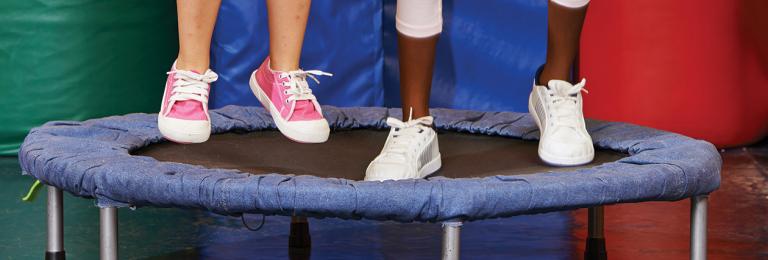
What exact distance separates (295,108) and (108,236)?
1.10 feet

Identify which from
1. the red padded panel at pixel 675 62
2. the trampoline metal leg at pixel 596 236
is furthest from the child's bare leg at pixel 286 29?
the red padded panel at pixel 675 62

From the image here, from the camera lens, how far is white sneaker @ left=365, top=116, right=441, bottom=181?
5.13 feet

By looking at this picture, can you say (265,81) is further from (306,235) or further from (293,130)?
(306,235)

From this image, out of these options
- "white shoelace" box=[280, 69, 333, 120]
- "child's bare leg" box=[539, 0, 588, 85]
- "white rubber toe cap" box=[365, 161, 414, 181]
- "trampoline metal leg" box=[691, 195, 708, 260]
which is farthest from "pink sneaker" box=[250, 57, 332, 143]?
"trampoline metal leg" box=[691, 195, 708, 260]

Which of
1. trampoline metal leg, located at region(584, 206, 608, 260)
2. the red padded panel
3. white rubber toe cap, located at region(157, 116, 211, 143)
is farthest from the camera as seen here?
the red padded panel

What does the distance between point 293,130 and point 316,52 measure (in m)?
1.26

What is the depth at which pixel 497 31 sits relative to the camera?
9.50 ft

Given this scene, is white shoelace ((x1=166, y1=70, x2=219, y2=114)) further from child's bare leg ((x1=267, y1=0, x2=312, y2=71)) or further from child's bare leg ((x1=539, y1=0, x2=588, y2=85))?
child's bare leg ((x1=539, y1=0, x2=588, y2=85))

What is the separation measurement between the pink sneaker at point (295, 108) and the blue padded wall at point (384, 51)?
44.9 inches

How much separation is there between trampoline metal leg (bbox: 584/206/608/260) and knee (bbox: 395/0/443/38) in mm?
Answer: 447

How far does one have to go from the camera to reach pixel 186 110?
1560mm

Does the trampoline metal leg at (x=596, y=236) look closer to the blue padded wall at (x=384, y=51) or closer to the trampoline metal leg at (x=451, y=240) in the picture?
the trampoline metal leg at (x=451, y=240)

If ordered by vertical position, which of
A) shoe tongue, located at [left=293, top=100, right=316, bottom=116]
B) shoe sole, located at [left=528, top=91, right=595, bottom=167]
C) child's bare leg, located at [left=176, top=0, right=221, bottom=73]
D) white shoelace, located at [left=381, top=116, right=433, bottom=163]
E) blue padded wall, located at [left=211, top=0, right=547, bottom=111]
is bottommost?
shoe sole, located at [left=528, top=91, right=595, bottom=167]

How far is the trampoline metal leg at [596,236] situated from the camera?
Answer: 6.38 ft
